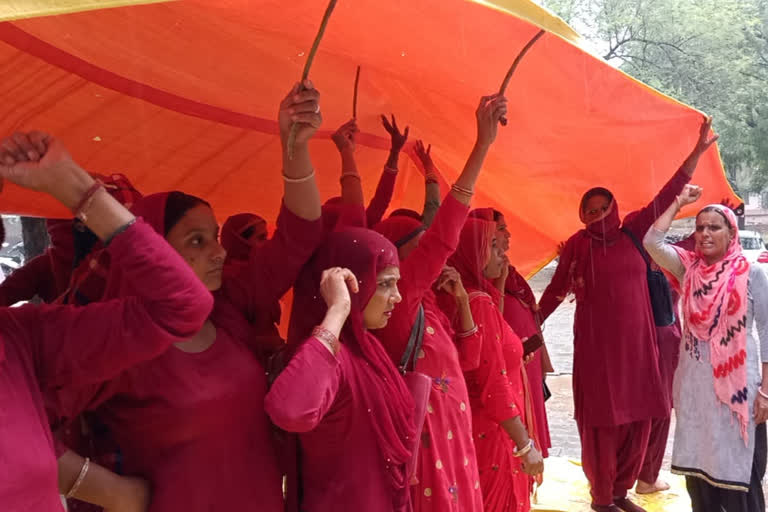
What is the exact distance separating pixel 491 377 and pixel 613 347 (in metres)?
1.90

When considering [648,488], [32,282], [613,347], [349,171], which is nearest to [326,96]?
[349,171]

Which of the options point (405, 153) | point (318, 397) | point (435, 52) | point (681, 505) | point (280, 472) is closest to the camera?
point (318, 397)

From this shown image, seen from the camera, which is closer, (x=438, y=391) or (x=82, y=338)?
(x=82, y=338)

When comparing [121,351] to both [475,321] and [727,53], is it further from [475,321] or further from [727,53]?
[727,53]

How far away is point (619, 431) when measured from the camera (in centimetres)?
481

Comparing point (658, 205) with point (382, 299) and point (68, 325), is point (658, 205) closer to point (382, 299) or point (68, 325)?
point (382, 299)

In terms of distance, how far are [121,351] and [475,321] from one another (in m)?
1.89

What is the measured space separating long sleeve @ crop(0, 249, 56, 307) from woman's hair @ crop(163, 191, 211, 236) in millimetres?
1245

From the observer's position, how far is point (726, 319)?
13.0 feet

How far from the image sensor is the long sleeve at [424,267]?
257cm

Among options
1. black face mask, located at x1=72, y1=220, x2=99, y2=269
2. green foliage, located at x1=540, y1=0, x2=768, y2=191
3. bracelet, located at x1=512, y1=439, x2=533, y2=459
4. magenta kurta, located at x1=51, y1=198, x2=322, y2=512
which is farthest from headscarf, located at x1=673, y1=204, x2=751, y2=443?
green foliage, located at x1=540, y1=0, x2=768, y2=191

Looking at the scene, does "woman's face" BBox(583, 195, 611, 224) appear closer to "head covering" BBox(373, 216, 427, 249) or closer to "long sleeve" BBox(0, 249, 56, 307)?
"head covering" BBox(373, 216, 427, 249)

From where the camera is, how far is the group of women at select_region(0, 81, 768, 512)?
4.90 feet

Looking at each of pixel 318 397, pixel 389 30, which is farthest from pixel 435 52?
pixel 318 397
